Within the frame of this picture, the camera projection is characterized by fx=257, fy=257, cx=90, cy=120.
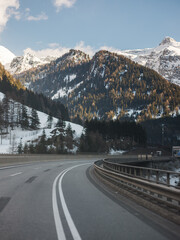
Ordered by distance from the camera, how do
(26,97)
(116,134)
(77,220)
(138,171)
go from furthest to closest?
(26,97) < (116,134) < (138,171) < (77,220)

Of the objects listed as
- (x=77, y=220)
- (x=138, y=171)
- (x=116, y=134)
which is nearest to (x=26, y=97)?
(x=116, y=134)

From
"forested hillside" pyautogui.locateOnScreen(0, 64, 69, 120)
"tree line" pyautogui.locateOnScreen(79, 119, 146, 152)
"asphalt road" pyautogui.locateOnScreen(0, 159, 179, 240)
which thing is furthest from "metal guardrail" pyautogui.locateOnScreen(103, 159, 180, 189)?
"forested hillside" pyautogui.locateOnScreen(0, 64, 69, 120)

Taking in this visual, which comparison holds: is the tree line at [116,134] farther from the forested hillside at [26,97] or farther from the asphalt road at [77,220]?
the asphalt road at [77,220]

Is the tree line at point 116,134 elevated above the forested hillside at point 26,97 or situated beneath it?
situated beneath

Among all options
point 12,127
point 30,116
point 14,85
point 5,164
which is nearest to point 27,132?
point 12,127

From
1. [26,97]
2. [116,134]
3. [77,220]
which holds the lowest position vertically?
[77,220]

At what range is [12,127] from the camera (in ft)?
431

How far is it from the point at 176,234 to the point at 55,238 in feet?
7.84

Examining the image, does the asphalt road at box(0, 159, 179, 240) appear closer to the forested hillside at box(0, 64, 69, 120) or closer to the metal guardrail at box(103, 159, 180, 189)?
the metal guardrail at box(103, 159, 180, 189)

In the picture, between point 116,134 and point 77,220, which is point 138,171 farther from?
point 116,134

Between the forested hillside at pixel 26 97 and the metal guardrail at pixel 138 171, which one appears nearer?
the metal guardrail at pixel 138 171

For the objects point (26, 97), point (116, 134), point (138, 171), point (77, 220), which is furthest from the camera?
point (26, 97)

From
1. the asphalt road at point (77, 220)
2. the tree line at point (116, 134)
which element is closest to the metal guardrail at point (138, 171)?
the asphalt road at point (77, 220)

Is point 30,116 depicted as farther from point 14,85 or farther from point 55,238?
point 55,238
